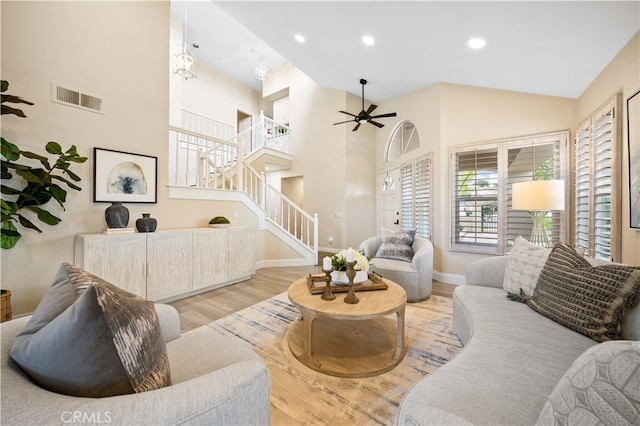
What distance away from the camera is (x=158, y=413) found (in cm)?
65

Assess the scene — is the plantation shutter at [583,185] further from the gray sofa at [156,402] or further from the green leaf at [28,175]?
the green leaf at [28,175]

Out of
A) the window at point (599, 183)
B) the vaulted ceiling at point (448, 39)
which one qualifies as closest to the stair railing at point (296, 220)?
the vaulted ceiling at point (448, 39)

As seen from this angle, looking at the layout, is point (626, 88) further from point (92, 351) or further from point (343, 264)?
point (92, 351)

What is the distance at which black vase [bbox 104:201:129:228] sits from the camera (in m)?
2.83

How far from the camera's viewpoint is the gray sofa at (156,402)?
0.58 metres

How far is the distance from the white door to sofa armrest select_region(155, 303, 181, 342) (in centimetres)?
458

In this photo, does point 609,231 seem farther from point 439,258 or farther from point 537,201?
point 439,258

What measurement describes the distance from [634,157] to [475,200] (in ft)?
6.21

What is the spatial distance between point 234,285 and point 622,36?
194 inches

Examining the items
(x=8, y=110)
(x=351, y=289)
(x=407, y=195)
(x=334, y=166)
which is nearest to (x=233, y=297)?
(x=351, y=289)

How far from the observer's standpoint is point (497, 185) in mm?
3701

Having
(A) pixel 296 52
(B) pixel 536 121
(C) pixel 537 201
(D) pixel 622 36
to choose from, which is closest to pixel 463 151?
(B) pixel 536 121

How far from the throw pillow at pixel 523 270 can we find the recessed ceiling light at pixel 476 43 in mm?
2261

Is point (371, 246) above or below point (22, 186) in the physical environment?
below
